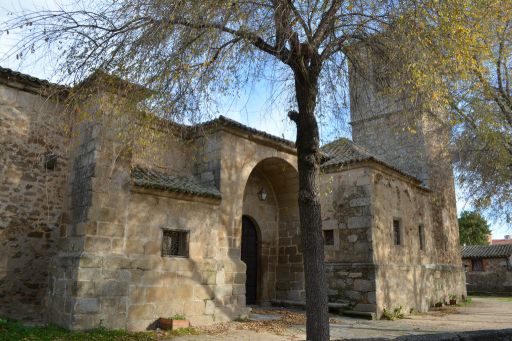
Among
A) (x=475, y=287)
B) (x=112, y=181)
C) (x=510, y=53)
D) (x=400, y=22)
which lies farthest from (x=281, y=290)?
(x=475, y=287)

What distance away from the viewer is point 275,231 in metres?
13.0

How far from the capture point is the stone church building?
25.2ft

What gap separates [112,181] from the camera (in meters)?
7.93

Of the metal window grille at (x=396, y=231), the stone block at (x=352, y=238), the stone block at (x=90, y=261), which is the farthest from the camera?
the metal window grille at (x=396, y=231)

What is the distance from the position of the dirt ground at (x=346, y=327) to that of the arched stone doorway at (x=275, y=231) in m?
1.25

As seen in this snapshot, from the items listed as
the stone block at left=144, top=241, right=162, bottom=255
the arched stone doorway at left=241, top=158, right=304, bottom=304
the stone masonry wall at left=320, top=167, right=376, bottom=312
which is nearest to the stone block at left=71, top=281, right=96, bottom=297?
the stone block at left=144, top=241, right=162, bottom=255

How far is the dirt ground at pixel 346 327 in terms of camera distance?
7762 mm

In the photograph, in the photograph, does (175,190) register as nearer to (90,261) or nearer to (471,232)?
(90,261)

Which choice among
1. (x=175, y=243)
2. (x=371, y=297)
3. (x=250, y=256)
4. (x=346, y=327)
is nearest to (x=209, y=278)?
(x=175, y=243)

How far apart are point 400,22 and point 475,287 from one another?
28.9 metres

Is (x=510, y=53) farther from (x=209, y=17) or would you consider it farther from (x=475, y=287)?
(x=475, y=287)

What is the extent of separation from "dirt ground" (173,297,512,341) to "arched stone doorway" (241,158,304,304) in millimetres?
1251

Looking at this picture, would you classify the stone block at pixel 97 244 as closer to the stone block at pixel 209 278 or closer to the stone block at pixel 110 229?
the stone block at pixel 110 229

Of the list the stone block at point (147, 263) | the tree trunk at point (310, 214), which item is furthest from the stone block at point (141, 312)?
the tree trunk at point (310, 214)
